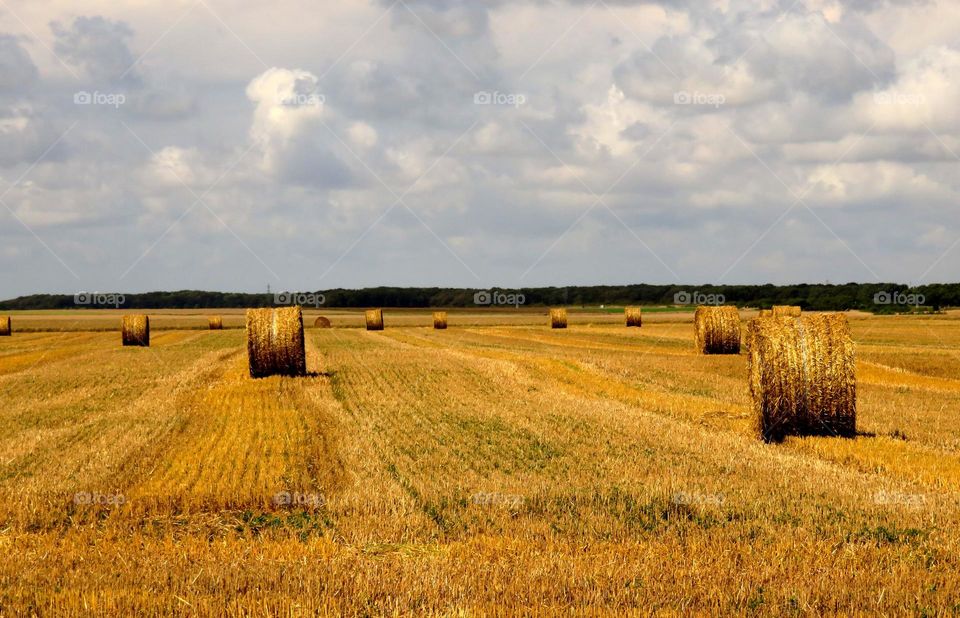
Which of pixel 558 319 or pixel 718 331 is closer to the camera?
pixel 718 331

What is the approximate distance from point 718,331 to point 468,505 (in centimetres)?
2571

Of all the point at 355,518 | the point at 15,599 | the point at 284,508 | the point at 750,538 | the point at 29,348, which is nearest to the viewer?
the point at 15,599

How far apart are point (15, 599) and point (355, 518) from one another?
3518 mm

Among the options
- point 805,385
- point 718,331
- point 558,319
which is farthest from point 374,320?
point 805,385

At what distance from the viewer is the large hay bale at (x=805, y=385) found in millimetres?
15625

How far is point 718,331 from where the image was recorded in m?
34.3

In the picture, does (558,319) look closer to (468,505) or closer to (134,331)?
(134,331)

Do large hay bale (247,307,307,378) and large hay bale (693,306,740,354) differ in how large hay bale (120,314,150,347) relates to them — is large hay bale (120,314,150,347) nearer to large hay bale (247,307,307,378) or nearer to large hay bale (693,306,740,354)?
large hay bale (247,307,307,378)

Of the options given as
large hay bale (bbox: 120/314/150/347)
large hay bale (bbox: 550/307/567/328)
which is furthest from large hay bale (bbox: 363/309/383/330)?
large hay bale (bbox: 120/314/150/347)

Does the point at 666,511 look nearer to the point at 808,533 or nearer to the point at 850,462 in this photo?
the point at 808,533

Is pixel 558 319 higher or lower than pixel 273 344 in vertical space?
higher

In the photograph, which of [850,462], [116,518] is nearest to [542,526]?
[116,518]

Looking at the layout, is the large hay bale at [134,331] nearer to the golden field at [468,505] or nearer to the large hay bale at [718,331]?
the golden field at [468,505]

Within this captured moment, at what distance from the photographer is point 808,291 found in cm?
11856
